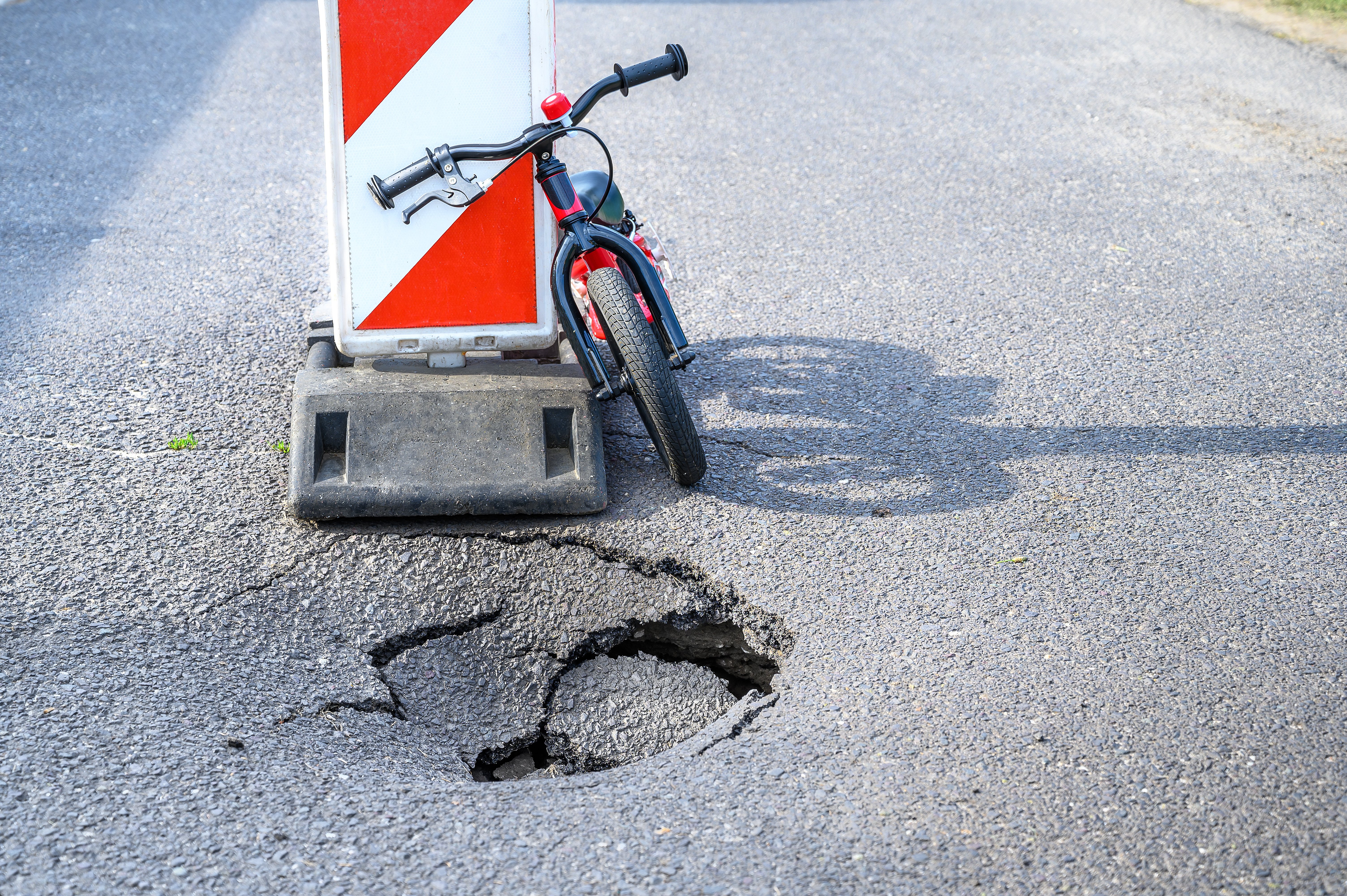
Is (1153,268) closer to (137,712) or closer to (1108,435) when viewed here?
(1108,435)

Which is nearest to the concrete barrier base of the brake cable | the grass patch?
the brake cable

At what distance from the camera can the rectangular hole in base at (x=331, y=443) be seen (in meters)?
3.24

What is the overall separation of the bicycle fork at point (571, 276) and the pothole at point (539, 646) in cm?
52

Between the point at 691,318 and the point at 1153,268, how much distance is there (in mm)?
2138

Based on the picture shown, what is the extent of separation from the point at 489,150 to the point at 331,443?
0.97 meters

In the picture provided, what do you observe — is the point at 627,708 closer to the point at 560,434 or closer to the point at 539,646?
the point at 539,646

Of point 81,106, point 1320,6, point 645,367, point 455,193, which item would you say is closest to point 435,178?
point 455,193

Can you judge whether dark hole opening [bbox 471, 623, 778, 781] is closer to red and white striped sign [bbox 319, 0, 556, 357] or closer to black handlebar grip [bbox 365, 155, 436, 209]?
red and white striped sign [bbox 319, 0, 556, 357]

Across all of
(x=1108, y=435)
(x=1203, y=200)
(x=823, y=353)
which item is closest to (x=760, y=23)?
(x=1203, y=200)

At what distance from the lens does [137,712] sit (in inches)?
96.8

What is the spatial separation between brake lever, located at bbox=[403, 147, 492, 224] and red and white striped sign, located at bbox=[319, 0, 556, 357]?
31 millimetres

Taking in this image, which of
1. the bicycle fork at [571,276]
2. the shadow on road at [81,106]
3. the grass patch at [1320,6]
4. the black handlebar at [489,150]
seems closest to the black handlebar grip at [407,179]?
the black handlebar at [489,150]

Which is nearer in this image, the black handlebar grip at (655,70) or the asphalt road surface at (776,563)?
the asphalt road surface at (776,563)

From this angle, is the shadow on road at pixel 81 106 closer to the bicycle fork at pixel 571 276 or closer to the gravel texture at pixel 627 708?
the bicycle fork at pixel 571 276
